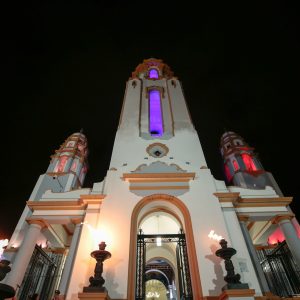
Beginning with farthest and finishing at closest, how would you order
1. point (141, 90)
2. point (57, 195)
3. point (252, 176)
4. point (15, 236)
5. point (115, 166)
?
point (252, 176)
point (141, 90)
point (15, 236)
point (115, 166)
point (57, 195)

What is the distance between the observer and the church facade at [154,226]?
9875 mm

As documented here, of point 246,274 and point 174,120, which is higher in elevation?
point 174,120

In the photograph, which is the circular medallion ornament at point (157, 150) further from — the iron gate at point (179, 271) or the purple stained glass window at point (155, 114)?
the iron gate at point (179, 271)

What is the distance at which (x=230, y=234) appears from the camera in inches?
448

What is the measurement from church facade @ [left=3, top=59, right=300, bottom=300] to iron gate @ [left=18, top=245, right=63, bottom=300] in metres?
0.05

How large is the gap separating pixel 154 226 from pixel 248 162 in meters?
17.1

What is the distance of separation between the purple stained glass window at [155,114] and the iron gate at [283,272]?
35.6 ft

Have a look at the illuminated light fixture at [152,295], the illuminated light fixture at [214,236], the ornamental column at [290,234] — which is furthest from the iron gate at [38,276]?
the illuminated light fixture at [152,295]

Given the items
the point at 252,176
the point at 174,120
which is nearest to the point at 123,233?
the point at 174,120

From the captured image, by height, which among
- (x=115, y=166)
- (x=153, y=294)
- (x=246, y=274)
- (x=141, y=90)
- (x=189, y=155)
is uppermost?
(x=141, y=90)

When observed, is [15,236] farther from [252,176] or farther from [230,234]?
[252,176]

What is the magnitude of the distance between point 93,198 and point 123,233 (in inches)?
110

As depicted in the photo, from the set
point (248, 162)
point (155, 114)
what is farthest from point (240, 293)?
point (248, 162)

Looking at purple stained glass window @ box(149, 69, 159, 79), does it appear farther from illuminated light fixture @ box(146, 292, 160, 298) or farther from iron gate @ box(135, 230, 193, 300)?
illuminated light fixture @ box(146, 292, 160, 298)
